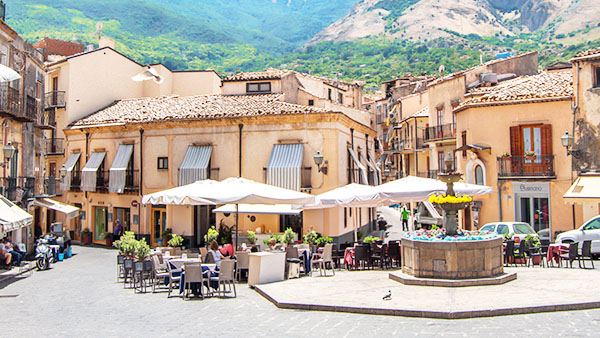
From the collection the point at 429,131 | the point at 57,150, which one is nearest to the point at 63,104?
the point at 57,150

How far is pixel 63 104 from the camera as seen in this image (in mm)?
34406

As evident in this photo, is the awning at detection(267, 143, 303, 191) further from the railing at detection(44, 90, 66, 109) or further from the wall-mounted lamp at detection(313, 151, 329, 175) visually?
the railing at detection(44, 90, 66, 109)

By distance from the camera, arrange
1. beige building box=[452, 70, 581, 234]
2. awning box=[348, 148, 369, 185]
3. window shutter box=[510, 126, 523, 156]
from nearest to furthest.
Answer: beige building box=[452, 70, 581, 234], window shutter box=[510, 126, 523, 156], awning box=[348, 148, 369, 185]

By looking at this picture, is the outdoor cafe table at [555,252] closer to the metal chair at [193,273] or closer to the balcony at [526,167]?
the balcony at [526,167]

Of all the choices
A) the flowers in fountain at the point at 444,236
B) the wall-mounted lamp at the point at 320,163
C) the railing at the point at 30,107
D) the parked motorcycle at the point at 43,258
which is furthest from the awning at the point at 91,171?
the flowers in fountain at the point at 444,236

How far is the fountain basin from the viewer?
1287 centimetres

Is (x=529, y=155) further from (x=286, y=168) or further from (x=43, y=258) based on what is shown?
(x=43, y=258)

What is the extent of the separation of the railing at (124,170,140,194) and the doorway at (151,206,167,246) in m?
1.49

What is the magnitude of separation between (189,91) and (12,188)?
20.3 m

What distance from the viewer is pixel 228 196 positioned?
16.2 meters

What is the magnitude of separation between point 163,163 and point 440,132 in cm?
1976

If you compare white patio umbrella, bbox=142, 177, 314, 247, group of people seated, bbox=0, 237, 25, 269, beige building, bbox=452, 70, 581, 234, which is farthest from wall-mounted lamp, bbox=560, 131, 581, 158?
group of people seated, bbox=0, 237, 25, 269

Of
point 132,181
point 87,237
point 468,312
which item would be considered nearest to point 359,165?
point 132,181

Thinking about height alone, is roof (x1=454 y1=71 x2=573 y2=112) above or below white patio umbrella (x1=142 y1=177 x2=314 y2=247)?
above
